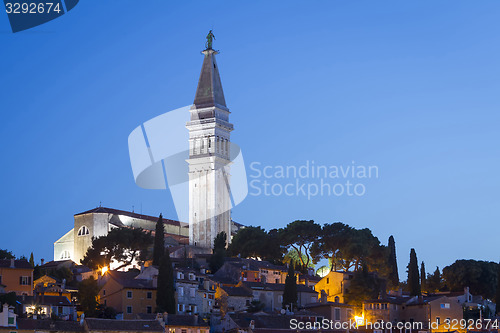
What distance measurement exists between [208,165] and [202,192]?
283 cm

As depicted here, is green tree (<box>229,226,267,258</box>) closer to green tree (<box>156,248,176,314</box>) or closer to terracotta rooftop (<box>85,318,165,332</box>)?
green tree (<box>156,248,176,314</box>)

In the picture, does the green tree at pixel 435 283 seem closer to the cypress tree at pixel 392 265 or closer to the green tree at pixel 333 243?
the cypress tree at pixel 392 265

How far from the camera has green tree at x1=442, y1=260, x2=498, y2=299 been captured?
81.2 m

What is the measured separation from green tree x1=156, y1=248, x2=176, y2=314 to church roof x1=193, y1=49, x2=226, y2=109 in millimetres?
38865

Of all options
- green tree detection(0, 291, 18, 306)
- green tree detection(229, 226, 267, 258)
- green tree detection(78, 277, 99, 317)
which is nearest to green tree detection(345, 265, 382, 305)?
green tree detection(229, 226, 267, 258)

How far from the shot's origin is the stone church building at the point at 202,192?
304 ft

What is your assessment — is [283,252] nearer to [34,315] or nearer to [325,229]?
[325,229]

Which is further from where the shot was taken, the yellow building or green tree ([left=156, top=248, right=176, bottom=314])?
the yellow building

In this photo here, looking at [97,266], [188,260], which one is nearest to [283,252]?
[188,260]

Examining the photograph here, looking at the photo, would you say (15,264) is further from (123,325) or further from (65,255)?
(65,255)

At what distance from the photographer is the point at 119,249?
260ft

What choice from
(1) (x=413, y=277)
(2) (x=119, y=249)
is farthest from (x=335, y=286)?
(2) (x=119, y=249)

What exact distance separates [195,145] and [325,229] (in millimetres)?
18630

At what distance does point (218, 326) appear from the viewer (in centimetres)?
5991
